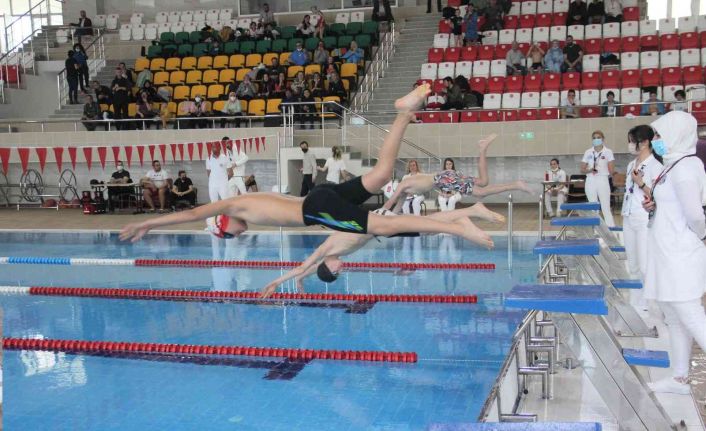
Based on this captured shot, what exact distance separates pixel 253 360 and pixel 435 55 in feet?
37.8

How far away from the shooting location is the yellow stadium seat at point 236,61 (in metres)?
17.1

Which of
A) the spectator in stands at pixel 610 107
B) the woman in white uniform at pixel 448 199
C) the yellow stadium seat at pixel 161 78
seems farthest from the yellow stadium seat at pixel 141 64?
the spectator in stands at pixel 610 107

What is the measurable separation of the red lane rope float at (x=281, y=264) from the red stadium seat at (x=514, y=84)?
21.0 feet

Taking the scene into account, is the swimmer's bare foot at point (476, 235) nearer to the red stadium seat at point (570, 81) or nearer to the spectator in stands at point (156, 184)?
the red stadium seat at point (570, 81)

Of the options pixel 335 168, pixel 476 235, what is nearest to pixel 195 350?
pixel 476 235

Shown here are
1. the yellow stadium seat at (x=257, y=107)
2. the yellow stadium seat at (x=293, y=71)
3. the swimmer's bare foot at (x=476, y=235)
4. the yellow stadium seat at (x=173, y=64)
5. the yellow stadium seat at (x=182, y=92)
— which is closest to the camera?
the swimmer's bare foot at (x=476, y=235)

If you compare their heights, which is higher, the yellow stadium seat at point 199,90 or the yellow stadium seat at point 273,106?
the yellow stadium seat at point 199,90

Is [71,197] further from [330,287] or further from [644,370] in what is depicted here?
[644,370]

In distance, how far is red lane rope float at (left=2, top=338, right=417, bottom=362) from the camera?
5.43m

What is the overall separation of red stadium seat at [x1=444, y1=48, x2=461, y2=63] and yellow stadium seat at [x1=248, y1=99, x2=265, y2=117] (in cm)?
409

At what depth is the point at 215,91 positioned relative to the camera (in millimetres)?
16375

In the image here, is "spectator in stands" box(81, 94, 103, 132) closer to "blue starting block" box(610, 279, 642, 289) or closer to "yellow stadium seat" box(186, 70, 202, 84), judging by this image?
"yellow stadium seat" box(186, 70, 202, 84)

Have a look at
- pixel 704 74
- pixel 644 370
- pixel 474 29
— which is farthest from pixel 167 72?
pixel 644 370

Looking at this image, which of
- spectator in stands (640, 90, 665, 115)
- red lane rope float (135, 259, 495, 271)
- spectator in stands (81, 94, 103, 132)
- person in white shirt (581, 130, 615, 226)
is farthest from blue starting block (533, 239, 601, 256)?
spectator in stands (81, 94, 103, 132)
